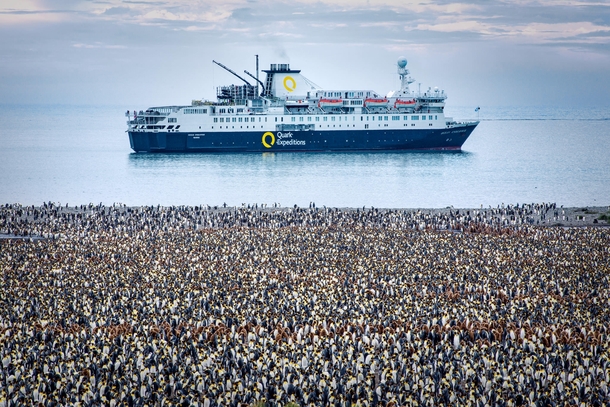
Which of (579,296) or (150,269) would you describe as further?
(150,269)

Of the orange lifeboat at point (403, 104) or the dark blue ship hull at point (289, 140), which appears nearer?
the dark blue ship hull at point (289, 140)

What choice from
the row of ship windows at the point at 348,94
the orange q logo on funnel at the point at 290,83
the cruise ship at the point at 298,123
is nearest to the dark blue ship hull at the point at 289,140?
the cruise ship at the point at 298,123

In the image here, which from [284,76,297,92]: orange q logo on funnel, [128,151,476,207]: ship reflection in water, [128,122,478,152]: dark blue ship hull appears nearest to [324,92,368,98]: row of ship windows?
[128,122,478,152]: dark blue ship hull

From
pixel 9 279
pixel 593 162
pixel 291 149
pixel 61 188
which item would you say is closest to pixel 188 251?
pixel 9 279

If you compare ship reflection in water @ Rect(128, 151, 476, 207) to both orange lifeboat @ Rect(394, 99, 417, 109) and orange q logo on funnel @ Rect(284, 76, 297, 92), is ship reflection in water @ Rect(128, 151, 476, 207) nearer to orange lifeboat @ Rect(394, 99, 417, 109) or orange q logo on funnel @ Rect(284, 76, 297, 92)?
orange lifeboat @ Rect(394, 99, 417, 109)

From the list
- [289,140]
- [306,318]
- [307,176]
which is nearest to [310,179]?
[307,176]

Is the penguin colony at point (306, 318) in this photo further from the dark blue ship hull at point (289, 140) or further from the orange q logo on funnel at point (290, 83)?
the orange q logo on funnel at point (290, 83)

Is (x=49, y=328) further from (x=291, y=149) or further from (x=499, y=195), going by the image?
(x=291, y=149)
